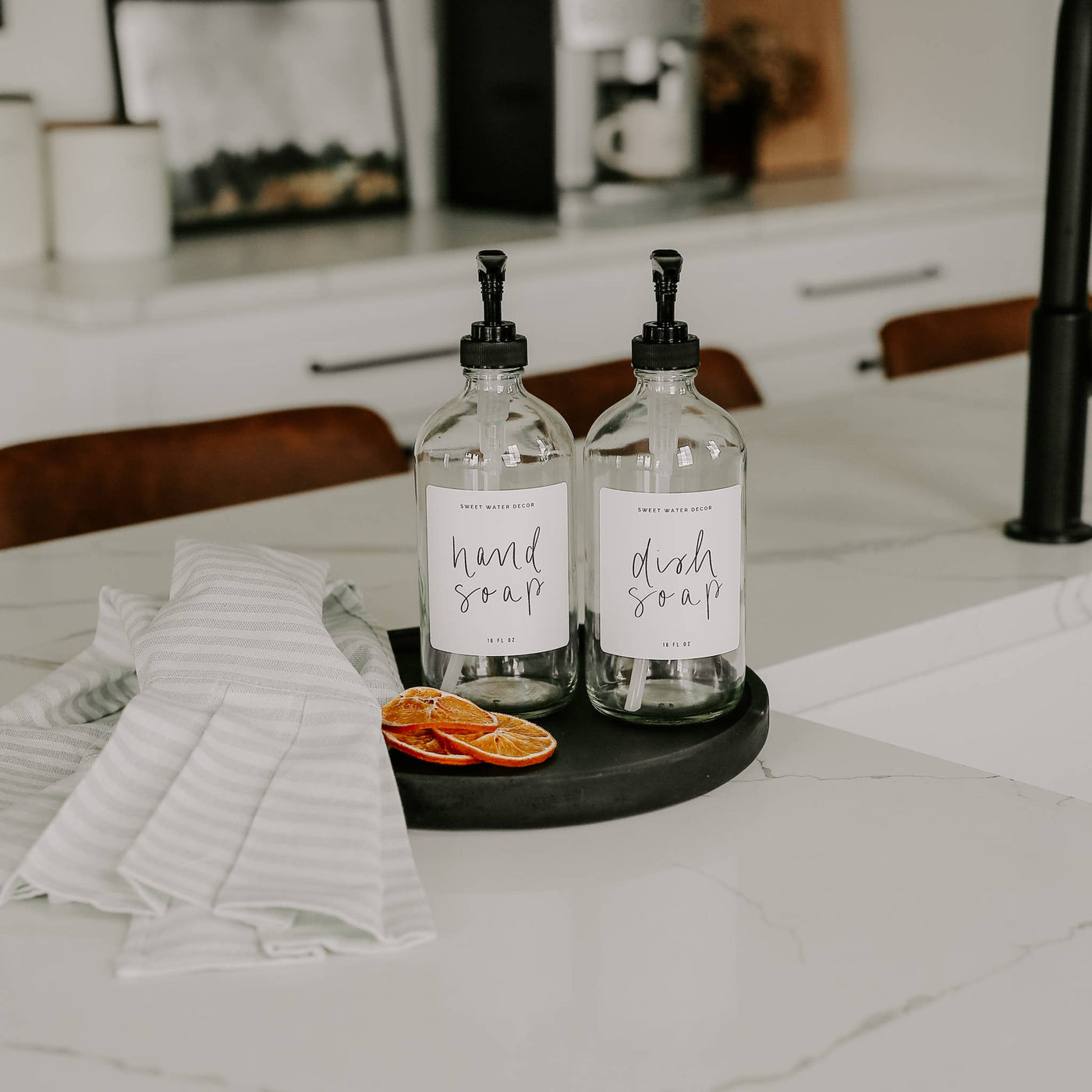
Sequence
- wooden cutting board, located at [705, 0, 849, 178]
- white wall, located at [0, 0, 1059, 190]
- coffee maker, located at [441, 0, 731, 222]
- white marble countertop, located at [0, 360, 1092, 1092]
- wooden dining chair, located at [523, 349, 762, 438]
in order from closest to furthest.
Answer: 1. white marble countertop, located at [0, 360, 1092, 1092]
2. wooden dining chair, located at [523, 349, 762, 438]
3. coffee maker, located at [441, 0, 731, 222]
4. white wall, located at [0, 0, 1059, 190]
5. wooden cutting board, located at [705, 0, 849, 178]

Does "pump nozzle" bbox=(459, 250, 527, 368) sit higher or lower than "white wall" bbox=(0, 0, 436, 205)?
lower

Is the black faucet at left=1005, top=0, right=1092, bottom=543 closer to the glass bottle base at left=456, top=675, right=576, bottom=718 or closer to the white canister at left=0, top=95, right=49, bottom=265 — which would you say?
the glass bottle base at left=456, top=675, right=576, bottom=718

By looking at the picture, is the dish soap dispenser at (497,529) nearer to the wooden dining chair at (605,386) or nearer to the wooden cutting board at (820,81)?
the wooden dining chair at (605,386)

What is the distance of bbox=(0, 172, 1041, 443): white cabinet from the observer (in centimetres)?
221

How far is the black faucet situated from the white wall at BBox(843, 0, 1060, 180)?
2321 mm

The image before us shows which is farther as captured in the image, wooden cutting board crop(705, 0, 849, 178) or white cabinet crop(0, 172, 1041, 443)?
→ wooden cutting board crop(705, 0, 849, 178)

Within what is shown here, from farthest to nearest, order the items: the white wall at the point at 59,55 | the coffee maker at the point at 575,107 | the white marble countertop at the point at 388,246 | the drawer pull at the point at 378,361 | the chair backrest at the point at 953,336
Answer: the coffee maker at the point at 575,107
the white wall at the point at 59,55
the drawer pull at the point at 378,361
the white marble countertop at the point at 388,246
the chair backrest at the point at 953,336

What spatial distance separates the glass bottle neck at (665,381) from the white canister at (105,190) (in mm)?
1917

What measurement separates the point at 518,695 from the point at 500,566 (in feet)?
0.24

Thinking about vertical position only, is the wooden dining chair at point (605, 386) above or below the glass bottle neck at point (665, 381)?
below

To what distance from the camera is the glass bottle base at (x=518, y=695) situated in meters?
0.75

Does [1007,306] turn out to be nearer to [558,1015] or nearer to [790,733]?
[790,733]

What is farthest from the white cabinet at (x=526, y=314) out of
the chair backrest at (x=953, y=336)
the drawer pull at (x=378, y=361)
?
the chair backrest at (x=953, y=336)

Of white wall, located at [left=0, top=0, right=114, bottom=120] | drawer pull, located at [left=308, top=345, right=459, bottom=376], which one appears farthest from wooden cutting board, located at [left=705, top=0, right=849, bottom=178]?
white wall, located at [left=0, top=0, right=114, bottom=120]
